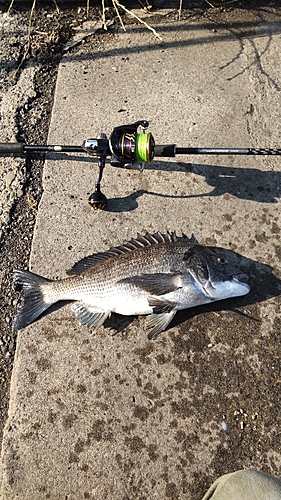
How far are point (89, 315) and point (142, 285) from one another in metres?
0.46

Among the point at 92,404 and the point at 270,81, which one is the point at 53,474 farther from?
the point at 270,81

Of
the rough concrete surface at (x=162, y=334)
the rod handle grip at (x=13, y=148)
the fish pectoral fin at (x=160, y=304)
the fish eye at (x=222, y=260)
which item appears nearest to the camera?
the rough concrete surface at (x=162, y=334)

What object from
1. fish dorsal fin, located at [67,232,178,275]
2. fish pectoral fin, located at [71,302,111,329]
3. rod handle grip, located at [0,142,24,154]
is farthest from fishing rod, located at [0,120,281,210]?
fish pectoral fin, located at [71,302,111,329]

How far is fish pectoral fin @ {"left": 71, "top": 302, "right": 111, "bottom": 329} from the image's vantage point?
9.55ft

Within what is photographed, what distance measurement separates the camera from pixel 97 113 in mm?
3914

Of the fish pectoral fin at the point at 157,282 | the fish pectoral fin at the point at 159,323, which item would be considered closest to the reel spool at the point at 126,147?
the fish pectoral fin at the point at 157,282

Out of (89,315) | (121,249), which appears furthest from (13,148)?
(89,315)

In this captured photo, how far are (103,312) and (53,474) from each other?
43.3 inches

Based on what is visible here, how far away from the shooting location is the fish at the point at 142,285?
285 centimetres

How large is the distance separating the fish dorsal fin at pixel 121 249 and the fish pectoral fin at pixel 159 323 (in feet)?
1.77

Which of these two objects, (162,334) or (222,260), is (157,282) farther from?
(222,260)

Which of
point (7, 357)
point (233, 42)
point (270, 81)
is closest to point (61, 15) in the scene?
point (233, 42)

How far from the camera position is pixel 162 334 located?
2.95 meters

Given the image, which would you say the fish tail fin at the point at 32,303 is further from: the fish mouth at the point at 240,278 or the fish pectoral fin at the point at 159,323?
the fish mouth at the point at 240,278
